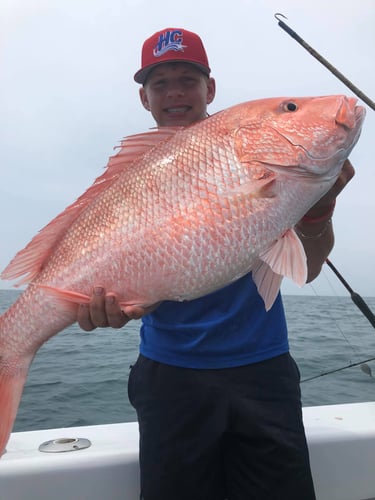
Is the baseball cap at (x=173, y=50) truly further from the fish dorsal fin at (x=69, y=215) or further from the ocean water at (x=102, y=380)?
the ocean water at (x=102, y=380)

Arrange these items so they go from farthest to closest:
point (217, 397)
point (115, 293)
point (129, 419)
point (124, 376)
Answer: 1. point (124, 376)
2. point (129, 419)
3. point (217, 397)
4. point (115, 293)

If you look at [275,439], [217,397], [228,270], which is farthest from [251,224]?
[275,439]

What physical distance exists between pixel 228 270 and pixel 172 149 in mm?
557

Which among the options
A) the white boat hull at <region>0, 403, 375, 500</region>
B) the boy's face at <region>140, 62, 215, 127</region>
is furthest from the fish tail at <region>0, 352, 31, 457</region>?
the boy's face at <region>140, 62, 215, 127</region>

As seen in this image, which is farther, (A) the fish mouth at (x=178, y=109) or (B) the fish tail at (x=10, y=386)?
(A) the fish mouth at (x=178, y=109)

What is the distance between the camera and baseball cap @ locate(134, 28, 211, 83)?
7.30 feet

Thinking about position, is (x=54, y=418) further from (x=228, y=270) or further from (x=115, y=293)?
(x=228, y=270)

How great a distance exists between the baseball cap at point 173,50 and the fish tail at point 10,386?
5.28ft

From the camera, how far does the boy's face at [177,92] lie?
228 centimetres

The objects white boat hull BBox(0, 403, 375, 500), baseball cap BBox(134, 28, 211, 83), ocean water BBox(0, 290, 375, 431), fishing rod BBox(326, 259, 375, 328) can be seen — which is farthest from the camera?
ocean water BBox(0, 290, 375, 431)

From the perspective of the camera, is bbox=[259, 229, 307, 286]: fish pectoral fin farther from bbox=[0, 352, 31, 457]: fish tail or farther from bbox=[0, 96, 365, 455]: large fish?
bbox=[0, 352, 31, 457]: fish tail

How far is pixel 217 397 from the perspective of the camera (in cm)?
181

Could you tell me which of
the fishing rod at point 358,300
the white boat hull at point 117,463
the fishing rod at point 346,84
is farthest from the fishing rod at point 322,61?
the white boat hull at point 117,463

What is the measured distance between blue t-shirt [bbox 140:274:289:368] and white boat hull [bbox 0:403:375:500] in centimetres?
68
